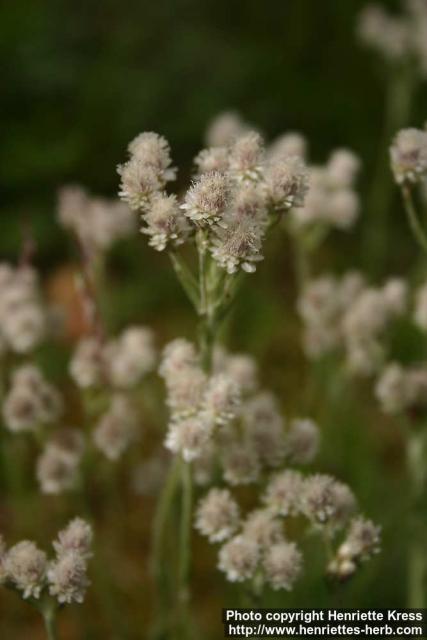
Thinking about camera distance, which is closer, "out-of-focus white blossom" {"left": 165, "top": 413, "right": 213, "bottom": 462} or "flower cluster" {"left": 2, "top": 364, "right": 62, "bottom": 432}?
"out-of-focus white blossom" {"left": 165, "top": 413, "right": 213, "bottom": 462}

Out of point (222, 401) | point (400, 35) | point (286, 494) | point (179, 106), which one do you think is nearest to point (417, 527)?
point (286, 494)

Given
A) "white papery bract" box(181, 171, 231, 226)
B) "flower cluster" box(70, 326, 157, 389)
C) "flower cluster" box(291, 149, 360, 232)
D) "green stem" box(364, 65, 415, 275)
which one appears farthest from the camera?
"green stem" box(364, 65, 415, 275)

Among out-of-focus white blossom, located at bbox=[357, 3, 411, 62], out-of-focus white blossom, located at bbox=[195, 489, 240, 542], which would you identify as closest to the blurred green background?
out-of-focus white blossom, located at bbox=[357, 3, 411, 62]

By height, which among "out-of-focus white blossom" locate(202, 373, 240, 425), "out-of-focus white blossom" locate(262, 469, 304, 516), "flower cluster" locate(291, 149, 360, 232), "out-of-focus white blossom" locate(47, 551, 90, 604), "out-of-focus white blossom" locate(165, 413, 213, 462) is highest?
"flower cluster" locate(291, 149, 360, 232)

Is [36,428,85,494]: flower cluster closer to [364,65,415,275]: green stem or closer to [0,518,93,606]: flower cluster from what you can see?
[0,518,93,606]: flower cluster

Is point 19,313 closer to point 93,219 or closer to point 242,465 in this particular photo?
point 93,219

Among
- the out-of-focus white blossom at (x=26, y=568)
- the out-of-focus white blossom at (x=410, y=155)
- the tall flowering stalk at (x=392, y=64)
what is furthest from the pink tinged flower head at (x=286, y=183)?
the tall flowering stalk at (x=392, y=64)

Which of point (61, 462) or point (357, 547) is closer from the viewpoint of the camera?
point (357, 547)

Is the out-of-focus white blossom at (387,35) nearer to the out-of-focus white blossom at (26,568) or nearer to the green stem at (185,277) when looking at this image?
the green stem at (185,277)
